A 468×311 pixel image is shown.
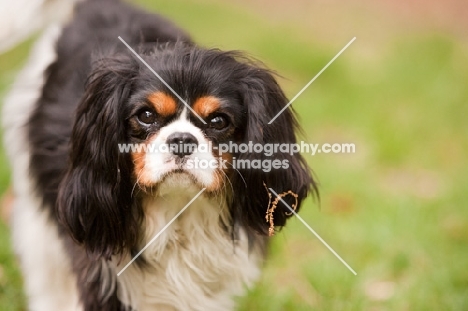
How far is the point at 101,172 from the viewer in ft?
8.71

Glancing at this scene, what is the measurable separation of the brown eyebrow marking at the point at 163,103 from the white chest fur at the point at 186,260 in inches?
13.0

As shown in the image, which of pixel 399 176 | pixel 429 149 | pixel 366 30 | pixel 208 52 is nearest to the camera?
pixel 208 52

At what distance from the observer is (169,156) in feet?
7.95

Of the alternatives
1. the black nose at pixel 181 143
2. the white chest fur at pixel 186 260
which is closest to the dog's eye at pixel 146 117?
the black nose at pixel 181 143

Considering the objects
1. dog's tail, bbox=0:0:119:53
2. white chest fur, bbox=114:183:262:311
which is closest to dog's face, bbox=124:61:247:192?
white chest fur, bbox=114:183:262:311

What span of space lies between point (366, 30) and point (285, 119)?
20.5 feet

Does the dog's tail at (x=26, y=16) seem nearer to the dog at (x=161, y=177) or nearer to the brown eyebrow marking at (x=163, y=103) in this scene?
the dog at (x=161, y=177)

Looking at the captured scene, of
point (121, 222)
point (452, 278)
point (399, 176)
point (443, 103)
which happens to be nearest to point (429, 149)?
point (399, 176)

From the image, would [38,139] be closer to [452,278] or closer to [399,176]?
[452,278]

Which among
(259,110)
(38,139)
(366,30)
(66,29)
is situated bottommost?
(38,139)

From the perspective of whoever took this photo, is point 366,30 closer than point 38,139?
No

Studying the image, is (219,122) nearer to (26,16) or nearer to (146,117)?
(146,117)

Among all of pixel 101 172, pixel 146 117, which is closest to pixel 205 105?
pixel 146 117

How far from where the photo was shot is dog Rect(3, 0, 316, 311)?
Answer: 251 cm
